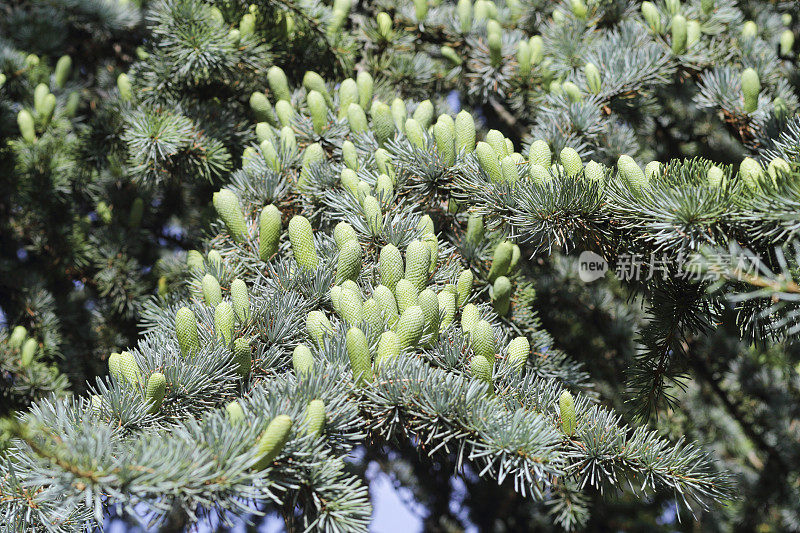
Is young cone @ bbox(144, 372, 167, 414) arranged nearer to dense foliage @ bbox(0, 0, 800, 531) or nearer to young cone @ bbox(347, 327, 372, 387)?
dense foliage @ bbox(0, 0, 800, 531)

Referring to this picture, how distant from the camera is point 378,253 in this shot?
1.08m

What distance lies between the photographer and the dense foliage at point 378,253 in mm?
755

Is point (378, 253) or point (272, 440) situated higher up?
point (272, 440)

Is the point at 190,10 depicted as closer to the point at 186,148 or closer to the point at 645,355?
the point at 186,148

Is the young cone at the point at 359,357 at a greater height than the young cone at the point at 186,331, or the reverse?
the young cone at the point at 359,357

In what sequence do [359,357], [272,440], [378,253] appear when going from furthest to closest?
[378,253]
[359,357]
[272,440]

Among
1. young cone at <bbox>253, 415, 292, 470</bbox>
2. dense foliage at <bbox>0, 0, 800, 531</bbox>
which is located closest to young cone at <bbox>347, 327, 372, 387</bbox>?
dense foliage at <bbox>0, 0, 800, 531</bbox>

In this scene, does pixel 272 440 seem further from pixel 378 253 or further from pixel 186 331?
pixel 378 253

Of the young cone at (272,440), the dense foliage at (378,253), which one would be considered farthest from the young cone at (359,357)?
the young cone at (272,440)

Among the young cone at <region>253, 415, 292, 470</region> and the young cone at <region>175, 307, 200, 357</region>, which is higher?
the young cone at <region>253, 415, 292, 470</region>

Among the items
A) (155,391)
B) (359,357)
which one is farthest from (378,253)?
(155,391)

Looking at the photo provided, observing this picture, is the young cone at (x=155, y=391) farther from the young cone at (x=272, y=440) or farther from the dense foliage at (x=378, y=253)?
the young cone at (x=272, y=440)

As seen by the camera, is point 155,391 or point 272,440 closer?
point 272,440

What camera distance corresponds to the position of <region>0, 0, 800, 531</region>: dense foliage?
0.76 metres
